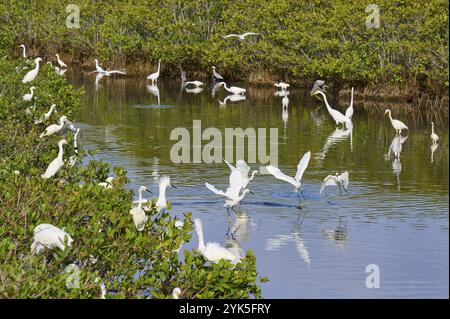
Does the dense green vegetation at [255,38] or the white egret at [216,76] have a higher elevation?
the dense green vegetation at [255,38]

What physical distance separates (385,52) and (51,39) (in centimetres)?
2141

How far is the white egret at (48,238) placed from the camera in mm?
9195

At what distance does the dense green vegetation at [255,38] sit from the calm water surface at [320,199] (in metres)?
2.80

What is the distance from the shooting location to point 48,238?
9.35 metres

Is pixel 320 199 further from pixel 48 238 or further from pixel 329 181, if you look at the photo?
pixel 48 238

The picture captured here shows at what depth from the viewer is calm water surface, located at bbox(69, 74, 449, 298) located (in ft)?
43.1

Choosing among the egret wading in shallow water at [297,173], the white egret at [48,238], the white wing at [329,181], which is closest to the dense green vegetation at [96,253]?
the white egret at [48,238]

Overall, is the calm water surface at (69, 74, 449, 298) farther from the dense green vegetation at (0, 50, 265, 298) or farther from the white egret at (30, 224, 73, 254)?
the white egret at (30, 224, 73, 254)

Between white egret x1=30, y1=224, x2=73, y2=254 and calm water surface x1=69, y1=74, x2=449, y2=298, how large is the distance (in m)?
3.08

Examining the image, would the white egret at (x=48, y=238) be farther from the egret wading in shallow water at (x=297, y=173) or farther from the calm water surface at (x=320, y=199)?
the egret wading in shallow water at (x=297, y=173)

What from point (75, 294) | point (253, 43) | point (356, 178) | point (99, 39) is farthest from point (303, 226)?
point (99, 39)

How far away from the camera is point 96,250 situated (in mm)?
9438

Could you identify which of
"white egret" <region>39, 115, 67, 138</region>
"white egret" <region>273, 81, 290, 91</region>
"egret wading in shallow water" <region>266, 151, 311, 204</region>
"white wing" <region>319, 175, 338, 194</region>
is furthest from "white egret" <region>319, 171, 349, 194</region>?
"white egret" <region>273, 81, 290, 91</region>

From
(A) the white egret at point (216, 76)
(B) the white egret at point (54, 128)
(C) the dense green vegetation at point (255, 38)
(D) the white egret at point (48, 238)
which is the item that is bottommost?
(D) the white egret at point (48, 238)
